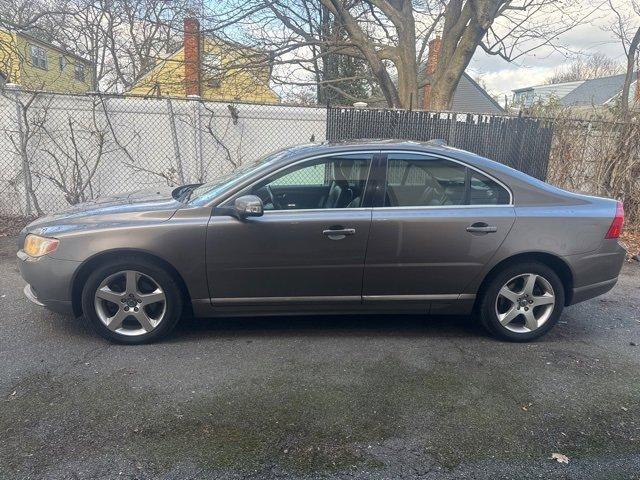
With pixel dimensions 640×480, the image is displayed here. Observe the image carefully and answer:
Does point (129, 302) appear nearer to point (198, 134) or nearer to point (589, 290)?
point (589, 290)

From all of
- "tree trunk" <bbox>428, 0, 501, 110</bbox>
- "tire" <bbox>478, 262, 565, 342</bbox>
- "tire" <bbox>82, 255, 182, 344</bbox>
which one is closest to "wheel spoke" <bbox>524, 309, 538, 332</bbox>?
"tire" <bbox>478, 262, 565, 342</bbox>

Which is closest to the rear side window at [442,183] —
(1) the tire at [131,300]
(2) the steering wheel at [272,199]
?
(2) the steering wheel at [272,199]

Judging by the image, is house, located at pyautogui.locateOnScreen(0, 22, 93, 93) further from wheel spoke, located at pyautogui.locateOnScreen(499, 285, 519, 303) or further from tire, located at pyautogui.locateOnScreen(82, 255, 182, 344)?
wheel spoke, located at pyautogui.locateOnScreen(499, 285, 519, 303)

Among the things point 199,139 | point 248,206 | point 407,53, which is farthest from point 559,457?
point 407,53

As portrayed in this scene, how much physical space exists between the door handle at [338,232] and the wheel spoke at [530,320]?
1581mm

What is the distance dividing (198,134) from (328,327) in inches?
184

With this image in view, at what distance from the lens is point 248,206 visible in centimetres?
335

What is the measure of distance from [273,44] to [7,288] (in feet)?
26.3

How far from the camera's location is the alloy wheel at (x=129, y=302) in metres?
3.45

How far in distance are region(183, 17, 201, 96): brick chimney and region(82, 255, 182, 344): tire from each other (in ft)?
27.5

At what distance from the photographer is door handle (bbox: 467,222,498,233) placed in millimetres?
3582

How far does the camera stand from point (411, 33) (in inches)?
384

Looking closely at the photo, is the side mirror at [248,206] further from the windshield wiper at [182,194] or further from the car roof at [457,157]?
the windshield wiper at [182,194]

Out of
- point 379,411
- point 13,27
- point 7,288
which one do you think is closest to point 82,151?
point 7,288
